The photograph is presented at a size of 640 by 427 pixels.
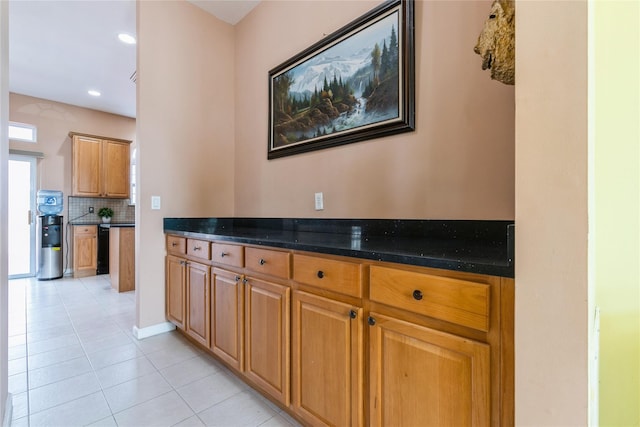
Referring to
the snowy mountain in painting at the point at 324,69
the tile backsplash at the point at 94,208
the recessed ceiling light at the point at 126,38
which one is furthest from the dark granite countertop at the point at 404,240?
the tile backsplash at the point at 94,208

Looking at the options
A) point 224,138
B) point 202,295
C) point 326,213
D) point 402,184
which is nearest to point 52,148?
point 224,138

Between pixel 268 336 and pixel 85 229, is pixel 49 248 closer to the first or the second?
pixel 85 229

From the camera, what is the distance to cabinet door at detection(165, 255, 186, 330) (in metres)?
2.22

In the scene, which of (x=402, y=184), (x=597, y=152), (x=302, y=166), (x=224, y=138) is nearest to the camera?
(x=597, y=152)

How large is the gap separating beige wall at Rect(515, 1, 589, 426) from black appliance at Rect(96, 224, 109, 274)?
5945 millimetres

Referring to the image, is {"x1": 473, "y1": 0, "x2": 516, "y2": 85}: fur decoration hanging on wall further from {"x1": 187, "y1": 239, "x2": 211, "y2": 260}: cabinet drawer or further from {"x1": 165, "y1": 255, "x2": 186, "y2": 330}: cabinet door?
{"x1": 165, "y1": 255, "x2": 186, "y2": 330}: cabinet door

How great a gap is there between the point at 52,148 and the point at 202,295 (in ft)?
16.1

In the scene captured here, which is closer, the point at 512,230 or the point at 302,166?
the point at 512,230

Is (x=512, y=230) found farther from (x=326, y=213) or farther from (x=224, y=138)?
(x=224, y=138)

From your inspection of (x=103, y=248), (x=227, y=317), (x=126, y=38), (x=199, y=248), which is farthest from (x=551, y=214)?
(x=103, y=248)

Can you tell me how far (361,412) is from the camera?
1059mm

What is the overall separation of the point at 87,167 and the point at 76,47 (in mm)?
2304

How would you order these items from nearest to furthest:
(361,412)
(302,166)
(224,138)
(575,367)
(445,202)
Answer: (575,367)
(361,412)
(445,202)
(302,166)
(224,138)

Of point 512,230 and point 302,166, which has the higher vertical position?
point 302,166
